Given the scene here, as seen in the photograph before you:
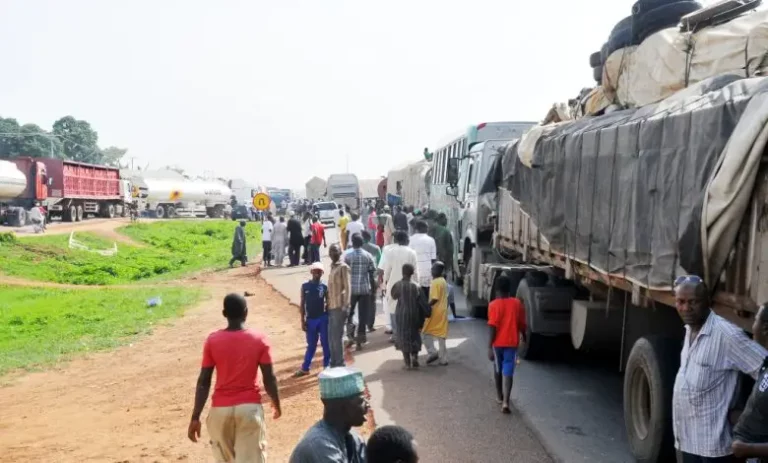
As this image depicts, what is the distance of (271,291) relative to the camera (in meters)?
19.1

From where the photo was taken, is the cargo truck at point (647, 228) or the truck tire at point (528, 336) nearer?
the cargo truck at point (647, 228)

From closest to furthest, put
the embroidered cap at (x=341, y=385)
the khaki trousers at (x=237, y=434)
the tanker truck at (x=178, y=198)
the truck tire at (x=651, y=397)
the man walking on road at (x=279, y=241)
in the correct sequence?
1. the embroidered cap at (x=341, y=385)
2. the khaki trousers at (x=237, y=434)
3. the truck tire at (x=651, y=397)
4. the man walking on road at (x=279, y=241)
5. the tanker truck at (x=178, y=198)

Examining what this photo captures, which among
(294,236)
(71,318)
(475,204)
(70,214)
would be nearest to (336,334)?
(475,204)

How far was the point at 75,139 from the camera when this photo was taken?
3878 inches

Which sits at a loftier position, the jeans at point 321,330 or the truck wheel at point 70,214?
the jeans at point 321,330

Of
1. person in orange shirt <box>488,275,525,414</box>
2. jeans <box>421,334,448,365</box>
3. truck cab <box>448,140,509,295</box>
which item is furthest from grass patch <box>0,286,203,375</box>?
person in orange shirt <box>488,275,525,414</box>

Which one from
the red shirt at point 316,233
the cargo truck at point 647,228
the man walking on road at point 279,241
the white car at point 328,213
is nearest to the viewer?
the cargo truck at point 647,228

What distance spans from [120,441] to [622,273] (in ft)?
16.9

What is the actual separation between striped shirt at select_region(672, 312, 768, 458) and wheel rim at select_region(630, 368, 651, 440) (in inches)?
70.2

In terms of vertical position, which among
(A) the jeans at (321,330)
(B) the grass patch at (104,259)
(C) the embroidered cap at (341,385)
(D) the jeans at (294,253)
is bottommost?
(B) the grass patch at (104,259)

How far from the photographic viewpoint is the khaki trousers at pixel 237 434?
5363mm

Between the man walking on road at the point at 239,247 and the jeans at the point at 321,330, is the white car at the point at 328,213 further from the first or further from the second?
the jeans at the point at 321,330

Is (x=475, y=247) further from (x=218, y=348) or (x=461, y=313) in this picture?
(x=218, y=348)

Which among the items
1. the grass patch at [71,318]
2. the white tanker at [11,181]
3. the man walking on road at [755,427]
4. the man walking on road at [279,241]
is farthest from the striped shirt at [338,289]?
the white tanker at [11,181]
